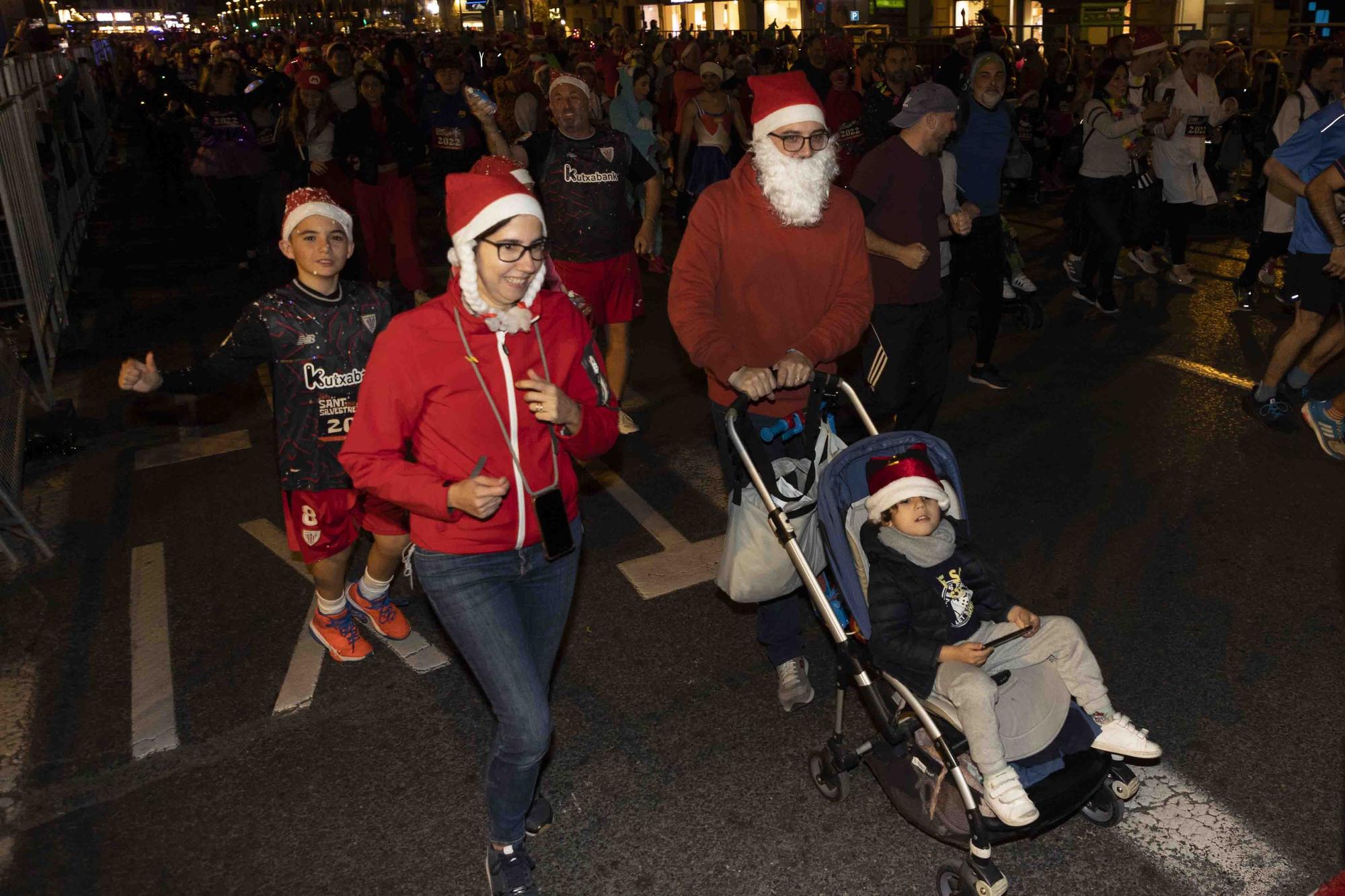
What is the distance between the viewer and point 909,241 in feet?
18.4

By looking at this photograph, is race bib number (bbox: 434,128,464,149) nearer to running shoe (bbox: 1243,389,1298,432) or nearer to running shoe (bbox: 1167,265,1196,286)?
running shoe (bbox: 1167,265,1196,286)

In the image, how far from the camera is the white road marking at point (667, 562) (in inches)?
219

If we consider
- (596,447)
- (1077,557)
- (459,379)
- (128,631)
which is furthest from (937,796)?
(128,631)

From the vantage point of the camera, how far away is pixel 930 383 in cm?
581

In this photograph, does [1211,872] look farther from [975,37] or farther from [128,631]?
[975,37]

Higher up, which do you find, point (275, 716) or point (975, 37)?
point (975, 37)

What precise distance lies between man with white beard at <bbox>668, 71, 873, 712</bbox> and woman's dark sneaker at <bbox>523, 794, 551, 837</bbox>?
1240mm

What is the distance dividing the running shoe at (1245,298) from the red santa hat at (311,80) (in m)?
8.72

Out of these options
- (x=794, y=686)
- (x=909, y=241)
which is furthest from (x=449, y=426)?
(x=909, y=241)

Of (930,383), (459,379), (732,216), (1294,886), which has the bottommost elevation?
(1294,886)

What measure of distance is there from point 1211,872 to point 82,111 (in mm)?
23130

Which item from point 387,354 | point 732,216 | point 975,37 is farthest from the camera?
point 975,37

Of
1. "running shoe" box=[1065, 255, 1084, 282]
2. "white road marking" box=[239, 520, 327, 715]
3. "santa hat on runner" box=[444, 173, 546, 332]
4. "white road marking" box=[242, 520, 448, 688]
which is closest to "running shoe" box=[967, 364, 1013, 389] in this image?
"running shoe" box=[1065, 255, 1084, 282]

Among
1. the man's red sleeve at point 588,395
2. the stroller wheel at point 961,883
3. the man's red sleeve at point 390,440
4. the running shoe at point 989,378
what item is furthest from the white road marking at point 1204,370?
the man's red sleeve at point 390,440
